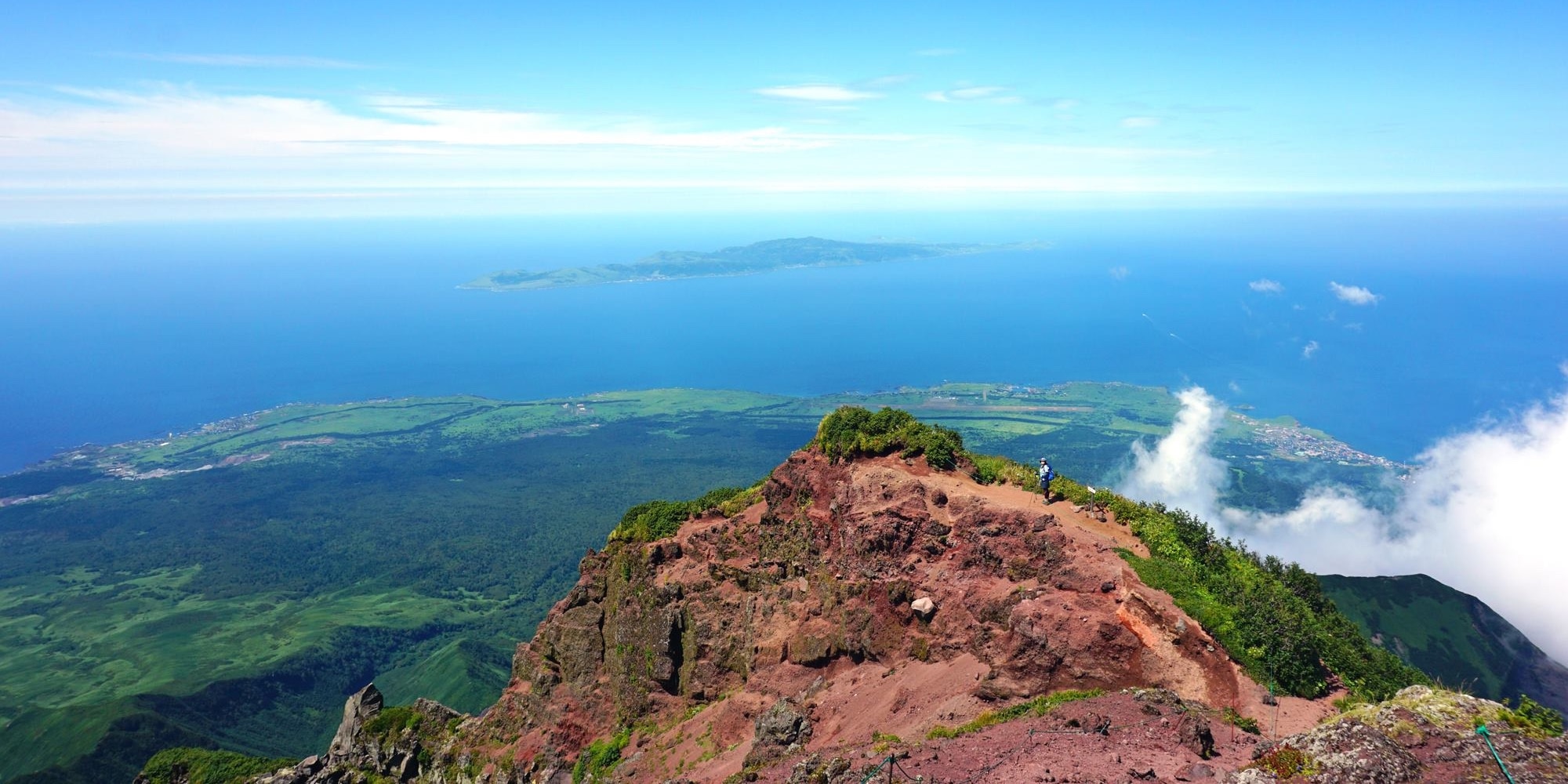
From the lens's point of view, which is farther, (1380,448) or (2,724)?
(1380,448)

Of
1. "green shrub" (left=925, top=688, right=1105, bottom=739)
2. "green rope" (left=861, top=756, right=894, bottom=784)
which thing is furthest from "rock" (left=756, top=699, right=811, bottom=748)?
"green rope" (left=861, top=756, right=894, bottom=784)

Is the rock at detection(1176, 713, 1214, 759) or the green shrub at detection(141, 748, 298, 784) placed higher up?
the rock at detection(1176, 713, 1214, 759)

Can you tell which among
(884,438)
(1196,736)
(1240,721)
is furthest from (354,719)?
(1240,721)

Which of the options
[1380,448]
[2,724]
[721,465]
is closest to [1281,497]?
[1380,448]

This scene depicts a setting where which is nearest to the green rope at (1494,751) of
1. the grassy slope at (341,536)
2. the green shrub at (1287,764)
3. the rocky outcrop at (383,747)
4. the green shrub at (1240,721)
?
the green shrub at (1287,764)

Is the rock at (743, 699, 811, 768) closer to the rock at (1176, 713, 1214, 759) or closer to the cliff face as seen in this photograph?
the cliff face

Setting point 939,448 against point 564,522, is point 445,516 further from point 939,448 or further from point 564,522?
point 939,448

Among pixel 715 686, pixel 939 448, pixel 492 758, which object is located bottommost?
pixel 492 758
